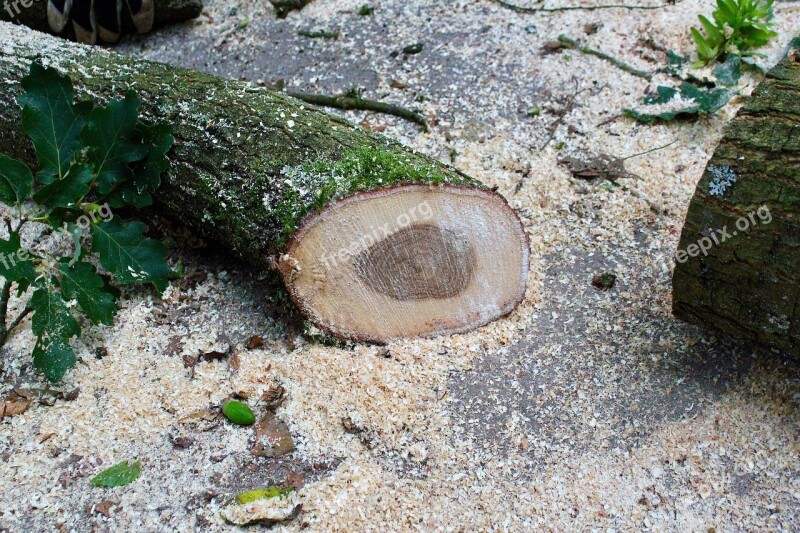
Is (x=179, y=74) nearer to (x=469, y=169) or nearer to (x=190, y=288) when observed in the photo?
(x=190, y=288)

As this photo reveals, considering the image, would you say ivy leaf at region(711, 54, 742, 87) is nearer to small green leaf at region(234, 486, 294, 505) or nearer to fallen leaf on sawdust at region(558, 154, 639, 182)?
fallen leaf on sawdust at region(558, 154, 639, 182)

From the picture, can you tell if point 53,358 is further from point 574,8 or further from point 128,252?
point 574,8

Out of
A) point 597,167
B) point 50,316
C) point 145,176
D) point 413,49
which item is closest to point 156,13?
point 413,49

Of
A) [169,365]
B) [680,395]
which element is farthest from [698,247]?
[169,365]

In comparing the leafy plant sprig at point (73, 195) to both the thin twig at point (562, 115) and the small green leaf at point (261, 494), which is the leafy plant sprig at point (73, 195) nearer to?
the small green leaf at point (261, 494)

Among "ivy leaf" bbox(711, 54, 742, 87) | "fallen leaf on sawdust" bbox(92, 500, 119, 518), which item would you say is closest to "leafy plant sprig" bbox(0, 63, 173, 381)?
"fallen leaf on sawdust" bbox(92, 500, 119, 518)

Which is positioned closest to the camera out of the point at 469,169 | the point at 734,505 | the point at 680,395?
the point at 734,505
